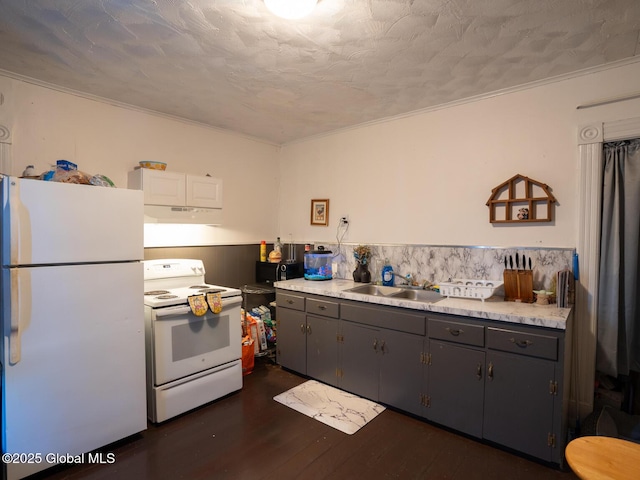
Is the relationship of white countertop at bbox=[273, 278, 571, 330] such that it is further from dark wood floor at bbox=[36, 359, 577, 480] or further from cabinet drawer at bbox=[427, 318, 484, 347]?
dark wood floor at bbox=[36, 359, 577, 480]

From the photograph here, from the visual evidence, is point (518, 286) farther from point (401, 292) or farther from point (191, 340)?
point (191, 340)

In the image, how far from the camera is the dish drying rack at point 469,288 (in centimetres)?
254

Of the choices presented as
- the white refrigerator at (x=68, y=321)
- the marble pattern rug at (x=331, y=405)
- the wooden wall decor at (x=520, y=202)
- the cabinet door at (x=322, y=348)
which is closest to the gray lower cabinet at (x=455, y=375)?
the marble pattern rug at (x=331, y=405)

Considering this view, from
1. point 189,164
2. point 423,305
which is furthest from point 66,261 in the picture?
point 423,305

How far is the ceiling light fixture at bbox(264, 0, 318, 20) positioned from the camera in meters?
1.63

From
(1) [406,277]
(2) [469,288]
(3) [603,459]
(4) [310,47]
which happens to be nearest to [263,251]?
(1) [406,277]

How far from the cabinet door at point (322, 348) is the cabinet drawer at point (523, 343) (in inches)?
50.3

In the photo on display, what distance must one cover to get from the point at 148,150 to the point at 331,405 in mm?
2812

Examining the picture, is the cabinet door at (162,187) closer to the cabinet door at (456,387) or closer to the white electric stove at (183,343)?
the white electric stove at (183,343)

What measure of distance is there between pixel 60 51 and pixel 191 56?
81 cm

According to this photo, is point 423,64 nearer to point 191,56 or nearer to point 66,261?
point 191,56

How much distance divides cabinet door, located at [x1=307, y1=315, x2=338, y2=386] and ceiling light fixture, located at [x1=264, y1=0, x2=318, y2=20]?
7.48 ft

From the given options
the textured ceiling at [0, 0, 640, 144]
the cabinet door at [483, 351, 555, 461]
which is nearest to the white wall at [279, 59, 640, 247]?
the textured ceiling at [0, 0, 640, 144]

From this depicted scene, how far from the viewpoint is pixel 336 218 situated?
12.7 feet
